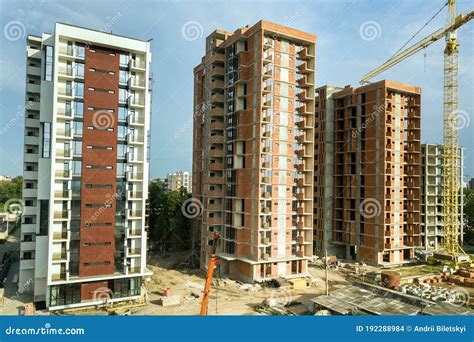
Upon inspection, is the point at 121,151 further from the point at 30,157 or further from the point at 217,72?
the point at 217,72

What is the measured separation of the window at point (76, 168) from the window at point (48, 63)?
298 inches

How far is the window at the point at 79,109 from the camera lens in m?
28.9

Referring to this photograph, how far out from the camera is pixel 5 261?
130ft

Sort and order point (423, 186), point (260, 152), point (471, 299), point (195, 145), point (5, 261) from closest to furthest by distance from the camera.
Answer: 1. point (471, 299)
2. point (260, 152)
3. point (5, 261)
4. point (195, 145)
5. point (423, 186)

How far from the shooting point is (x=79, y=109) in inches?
1141

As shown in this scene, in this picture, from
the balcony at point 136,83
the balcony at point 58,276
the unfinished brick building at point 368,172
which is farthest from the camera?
the unfinished brick building at point 368,172

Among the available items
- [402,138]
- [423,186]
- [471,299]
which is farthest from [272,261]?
[423,186]

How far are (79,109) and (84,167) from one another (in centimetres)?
514

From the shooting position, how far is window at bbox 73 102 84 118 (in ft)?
94.7

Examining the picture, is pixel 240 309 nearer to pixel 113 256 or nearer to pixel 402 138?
pixel 113 256

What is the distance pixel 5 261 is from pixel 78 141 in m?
22.1

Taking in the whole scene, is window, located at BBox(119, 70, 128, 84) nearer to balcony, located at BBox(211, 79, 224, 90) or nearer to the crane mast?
balcony, located at BBox(211, 79, 224, 90)

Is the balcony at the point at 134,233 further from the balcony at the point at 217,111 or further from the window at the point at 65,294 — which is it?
the balcony at the point at 217,111

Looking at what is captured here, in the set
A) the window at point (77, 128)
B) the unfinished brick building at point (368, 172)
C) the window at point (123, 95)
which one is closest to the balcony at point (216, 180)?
the window at point (123, 95)
